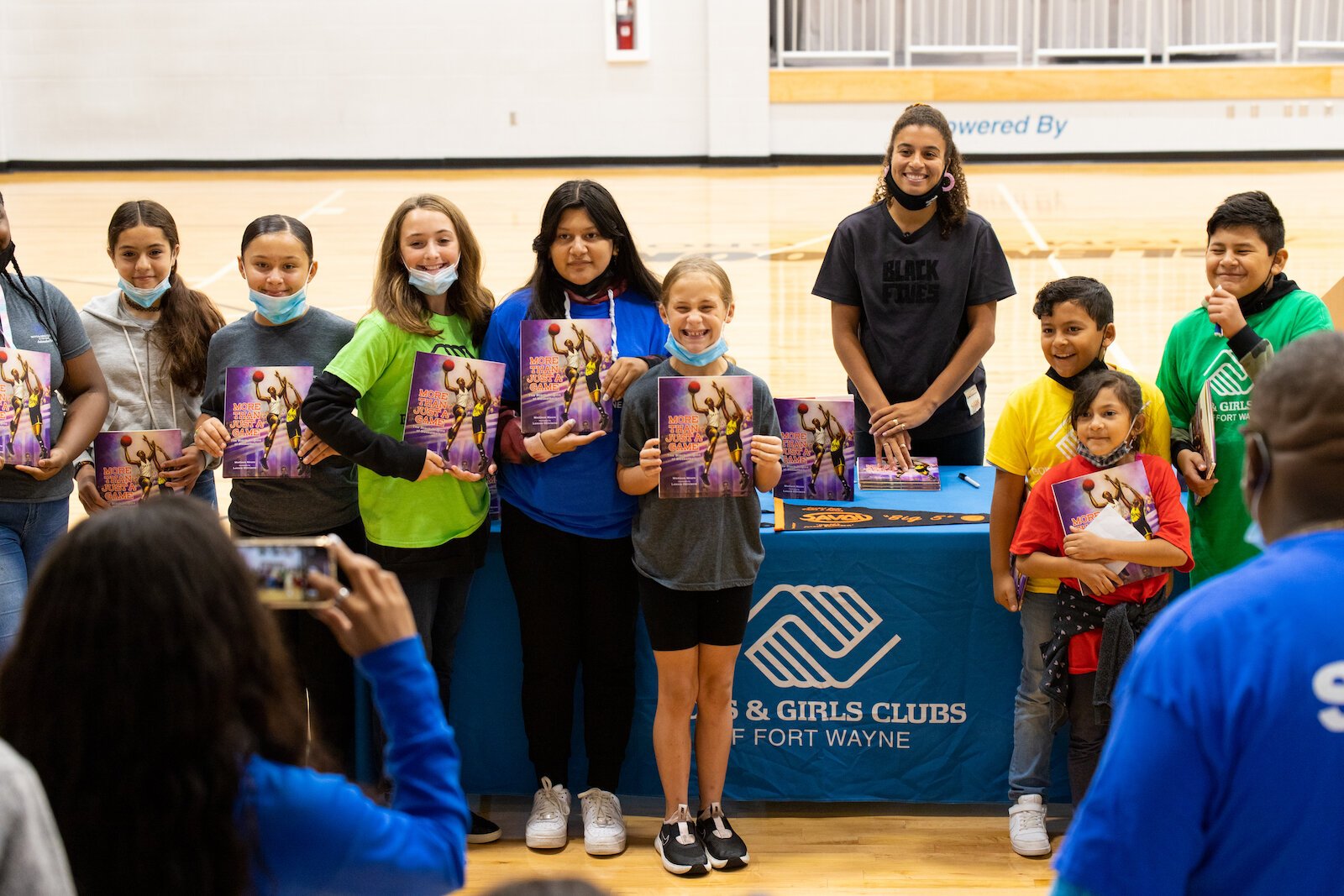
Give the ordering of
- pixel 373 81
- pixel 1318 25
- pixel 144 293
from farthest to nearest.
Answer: pixel 373 81
pixel 1318 25
pixel 144 293

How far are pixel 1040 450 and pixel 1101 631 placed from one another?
481 mm

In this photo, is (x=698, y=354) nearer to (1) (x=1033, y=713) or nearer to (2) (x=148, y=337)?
(1) (x=1033, y=713)

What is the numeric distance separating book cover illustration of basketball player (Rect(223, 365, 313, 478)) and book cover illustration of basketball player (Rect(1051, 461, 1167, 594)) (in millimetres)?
1914

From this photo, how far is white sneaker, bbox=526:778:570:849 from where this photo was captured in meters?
3.57

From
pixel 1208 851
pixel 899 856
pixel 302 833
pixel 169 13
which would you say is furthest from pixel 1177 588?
pixel 169 13

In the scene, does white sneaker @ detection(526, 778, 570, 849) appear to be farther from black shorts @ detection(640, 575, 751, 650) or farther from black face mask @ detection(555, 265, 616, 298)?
black face mask @ detection(555, 265, 616, 298)

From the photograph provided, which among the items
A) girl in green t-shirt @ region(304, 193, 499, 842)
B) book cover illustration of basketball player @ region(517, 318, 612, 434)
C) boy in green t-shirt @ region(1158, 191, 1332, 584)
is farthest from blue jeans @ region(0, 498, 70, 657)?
boy in green t-shirt @ region(1158, 191, 1332, 584)

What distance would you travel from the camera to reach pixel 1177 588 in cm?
369

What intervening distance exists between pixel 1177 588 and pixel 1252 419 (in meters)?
2.39

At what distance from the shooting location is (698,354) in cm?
337

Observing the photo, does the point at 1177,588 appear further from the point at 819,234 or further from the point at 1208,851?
the point at 819,234

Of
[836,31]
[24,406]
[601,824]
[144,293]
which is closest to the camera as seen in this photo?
[24,406]

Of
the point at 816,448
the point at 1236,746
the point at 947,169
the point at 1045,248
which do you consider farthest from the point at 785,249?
the point at 1236,746

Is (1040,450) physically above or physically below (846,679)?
above
